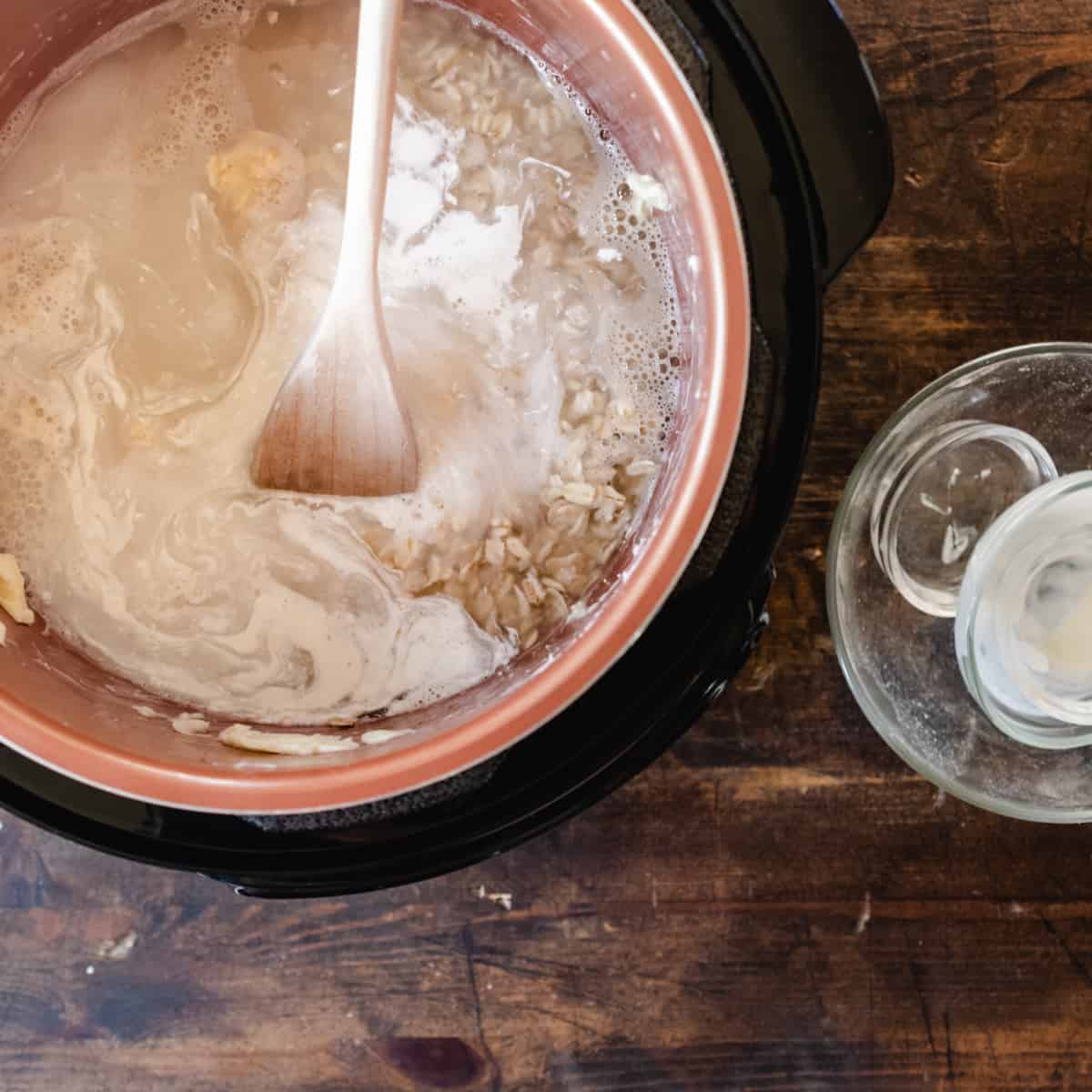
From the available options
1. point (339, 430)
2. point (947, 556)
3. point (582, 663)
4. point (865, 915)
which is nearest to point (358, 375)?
point (339, 430)

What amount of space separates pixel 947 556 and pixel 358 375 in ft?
1.64

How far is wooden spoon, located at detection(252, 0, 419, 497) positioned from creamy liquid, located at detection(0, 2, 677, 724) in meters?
0.03

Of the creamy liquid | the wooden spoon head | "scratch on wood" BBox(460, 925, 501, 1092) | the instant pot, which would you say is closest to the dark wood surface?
"scratch on wood" BBox(460, 925, 501, 1092)

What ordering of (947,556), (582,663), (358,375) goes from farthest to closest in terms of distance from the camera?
1. (947,556)
2. (358,375)
3. (582,663)

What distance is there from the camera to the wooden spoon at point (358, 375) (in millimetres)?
716

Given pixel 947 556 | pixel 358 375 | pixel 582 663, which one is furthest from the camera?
pixel 947 556

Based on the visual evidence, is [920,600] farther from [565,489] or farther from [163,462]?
[163,462]

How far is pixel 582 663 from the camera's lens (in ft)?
2.23

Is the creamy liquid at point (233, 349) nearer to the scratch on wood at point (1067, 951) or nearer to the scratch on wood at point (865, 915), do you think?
the scratch on wood at point (865, 915)

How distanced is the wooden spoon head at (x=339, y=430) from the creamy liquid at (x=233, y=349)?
0.09 ft

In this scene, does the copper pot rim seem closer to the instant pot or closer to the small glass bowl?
the instant pot

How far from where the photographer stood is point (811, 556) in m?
0.93

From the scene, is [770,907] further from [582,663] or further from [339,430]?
[339,430]

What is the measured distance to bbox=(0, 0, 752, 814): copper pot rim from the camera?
26.8 inches
